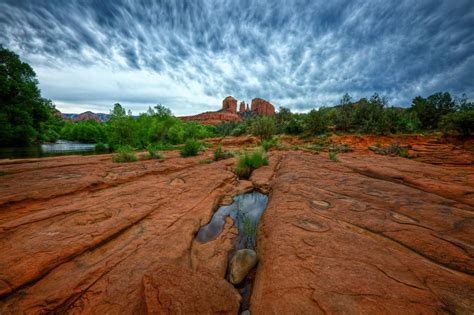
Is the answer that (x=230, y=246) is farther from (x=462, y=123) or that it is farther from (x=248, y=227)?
(x=462, y=123)

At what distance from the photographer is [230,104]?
148m

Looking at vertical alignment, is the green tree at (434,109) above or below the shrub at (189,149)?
above

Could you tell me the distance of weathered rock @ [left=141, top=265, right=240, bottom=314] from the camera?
1655 mm

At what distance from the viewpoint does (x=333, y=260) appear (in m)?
2.27

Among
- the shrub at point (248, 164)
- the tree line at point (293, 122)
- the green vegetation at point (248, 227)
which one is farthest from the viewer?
the tree line at point (293, 122)

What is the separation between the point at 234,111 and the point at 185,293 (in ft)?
500

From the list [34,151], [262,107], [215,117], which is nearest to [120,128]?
[34,151]

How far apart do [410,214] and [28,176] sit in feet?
37.7

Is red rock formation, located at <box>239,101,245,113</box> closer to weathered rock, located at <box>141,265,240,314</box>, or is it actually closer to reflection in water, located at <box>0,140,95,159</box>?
reflection in water, located at <box>0,140,95,159</box>

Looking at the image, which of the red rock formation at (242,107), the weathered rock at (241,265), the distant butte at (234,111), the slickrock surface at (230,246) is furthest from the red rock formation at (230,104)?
the weathered rock at (241,265)

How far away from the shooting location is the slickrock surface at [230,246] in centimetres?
177

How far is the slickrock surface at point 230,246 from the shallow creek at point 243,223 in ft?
0.55

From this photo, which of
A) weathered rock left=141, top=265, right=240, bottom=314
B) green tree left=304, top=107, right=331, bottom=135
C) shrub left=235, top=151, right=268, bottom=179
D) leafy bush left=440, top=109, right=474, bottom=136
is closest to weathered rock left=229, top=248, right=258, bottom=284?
weathered rock left=141, top=265, right=240, bottom=314

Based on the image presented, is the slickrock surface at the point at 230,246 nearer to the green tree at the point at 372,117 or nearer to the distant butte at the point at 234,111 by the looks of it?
the green tree at the point at 372,117
